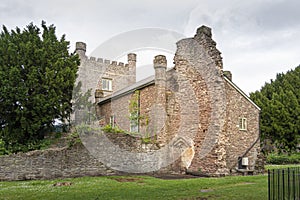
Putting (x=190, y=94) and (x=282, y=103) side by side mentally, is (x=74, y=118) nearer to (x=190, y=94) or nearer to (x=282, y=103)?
(x=190, y=94)

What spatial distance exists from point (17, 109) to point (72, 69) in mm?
4468

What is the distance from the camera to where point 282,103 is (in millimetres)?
31484

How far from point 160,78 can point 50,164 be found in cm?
879

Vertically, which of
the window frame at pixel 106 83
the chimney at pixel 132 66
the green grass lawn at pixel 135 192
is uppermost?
the chimney at pixel 132 66

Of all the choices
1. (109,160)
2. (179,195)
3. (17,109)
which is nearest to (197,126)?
(109,160)

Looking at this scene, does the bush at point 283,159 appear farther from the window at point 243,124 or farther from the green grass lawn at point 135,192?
the green grass lawn at point 135,192

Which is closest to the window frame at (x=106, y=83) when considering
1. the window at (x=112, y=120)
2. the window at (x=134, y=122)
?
the window at (x=112, y=120)

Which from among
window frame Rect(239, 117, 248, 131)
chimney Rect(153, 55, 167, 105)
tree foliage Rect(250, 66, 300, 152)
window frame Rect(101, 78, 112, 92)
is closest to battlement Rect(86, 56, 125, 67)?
window frame Rect(101, 78, 112, 92)

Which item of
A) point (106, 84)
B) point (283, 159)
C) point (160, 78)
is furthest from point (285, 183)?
point (106, 84)

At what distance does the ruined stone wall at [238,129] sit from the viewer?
735 inches

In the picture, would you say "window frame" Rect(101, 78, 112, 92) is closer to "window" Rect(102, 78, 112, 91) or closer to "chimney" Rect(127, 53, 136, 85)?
"window" Rect(102, 78, 112, 91)

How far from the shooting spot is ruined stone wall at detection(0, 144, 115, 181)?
14867 mm

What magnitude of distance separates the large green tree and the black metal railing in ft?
40.2

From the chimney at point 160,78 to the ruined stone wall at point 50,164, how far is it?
19.7 feet
